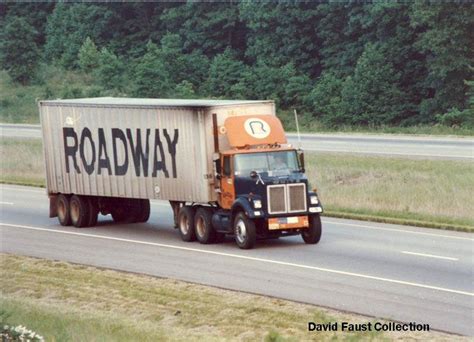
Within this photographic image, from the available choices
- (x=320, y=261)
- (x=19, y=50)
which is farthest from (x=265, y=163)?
(x=19, y=50)

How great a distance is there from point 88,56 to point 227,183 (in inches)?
2207

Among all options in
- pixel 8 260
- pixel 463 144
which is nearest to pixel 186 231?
pixel 8 260

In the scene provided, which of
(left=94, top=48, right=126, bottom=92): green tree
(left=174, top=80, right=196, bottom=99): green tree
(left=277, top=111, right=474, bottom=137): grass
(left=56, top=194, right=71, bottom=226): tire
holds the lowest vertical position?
(left=56, top=194, right=71, bottom=226): tire

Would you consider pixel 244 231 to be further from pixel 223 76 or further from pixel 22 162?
pixel 223 76

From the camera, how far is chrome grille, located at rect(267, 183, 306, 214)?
2614cm

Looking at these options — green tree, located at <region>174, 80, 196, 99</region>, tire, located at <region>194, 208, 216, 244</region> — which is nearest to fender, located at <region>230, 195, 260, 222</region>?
tire, located at <region>194, 208, 216, 244</region>

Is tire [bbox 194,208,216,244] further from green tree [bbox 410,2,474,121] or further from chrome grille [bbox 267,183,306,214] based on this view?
green tree [bbox 410,2,474,121]

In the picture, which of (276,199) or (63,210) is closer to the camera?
(276,199)

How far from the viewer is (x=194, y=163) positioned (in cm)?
2755

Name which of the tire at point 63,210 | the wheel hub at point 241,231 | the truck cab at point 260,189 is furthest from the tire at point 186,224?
the tire at point 63,210

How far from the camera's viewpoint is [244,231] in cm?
2614

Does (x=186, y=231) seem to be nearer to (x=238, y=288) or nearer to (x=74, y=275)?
(x=74, y=275)

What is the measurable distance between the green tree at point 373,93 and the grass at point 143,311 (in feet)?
135

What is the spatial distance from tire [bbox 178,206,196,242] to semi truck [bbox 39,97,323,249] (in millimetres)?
24
